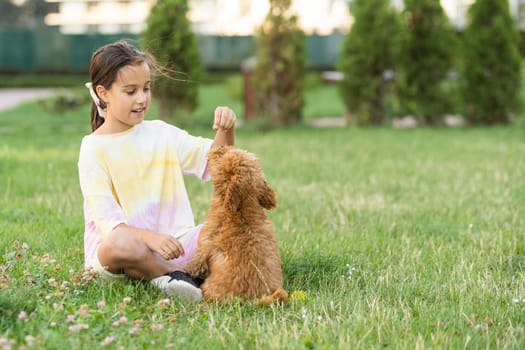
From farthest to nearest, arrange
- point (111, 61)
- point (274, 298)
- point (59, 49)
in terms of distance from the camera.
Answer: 1. point (59, 49)
2. point (111, 61)
3. point (274, 298)

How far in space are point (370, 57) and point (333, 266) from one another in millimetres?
9932

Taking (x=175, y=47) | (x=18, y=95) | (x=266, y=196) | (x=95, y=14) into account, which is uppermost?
(x=95, y=14)

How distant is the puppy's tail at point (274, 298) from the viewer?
11.3ft

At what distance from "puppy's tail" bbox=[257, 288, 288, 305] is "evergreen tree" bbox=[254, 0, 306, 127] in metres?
9.64

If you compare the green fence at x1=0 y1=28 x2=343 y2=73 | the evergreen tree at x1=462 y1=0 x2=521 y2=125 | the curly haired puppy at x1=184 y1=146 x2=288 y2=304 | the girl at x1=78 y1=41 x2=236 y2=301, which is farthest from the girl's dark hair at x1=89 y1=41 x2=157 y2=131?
the green fence at x1=0 y1=28 x2=343 y2=73

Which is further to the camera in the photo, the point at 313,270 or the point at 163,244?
the point at 313,270

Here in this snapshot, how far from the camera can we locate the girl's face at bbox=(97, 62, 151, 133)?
391 cm

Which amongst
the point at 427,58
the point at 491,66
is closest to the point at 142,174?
the point at 427,58

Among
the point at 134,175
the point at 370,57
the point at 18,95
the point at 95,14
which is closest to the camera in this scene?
the point at 134,175

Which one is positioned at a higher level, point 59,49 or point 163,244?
point 59,49

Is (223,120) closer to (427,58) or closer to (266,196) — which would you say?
(266,196)

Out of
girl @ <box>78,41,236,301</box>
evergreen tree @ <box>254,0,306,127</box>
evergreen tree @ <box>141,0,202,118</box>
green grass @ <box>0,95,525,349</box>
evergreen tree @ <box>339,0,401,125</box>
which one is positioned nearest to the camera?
green grass @ <box>0,95,525,349</box>

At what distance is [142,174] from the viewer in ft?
13.3

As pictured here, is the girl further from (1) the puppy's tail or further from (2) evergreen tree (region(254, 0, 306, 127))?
(2) evergreen tree (region(254, 0, 306, 127))
